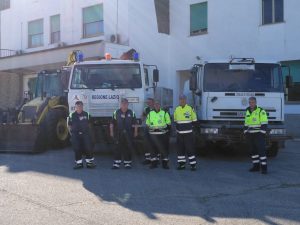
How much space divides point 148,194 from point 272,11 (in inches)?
514

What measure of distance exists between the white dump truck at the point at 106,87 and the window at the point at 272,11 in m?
8.38

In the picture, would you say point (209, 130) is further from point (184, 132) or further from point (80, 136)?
point (80, 136)

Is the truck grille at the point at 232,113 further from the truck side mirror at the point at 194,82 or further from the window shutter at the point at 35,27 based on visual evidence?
the window shutter at the point at 35,27

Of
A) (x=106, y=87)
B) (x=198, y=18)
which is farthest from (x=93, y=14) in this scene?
(x=106, y=87)

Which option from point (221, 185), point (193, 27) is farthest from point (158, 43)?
point (221, 185)

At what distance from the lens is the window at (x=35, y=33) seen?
26.5 metres

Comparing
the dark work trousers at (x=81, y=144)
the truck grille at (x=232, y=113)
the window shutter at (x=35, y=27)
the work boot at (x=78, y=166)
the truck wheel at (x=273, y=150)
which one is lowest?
the work boot at (x=78, y=166)

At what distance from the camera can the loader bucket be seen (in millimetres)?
13055

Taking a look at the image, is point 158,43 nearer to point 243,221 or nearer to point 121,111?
point 121,111

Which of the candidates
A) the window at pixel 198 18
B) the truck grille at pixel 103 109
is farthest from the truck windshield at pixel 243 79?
the window at pixel 198 18

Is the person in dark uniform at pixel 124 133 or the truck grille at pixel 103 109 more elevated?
the truck grille at pixel 103 109

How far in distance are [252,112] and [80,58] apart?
4979 millimetres

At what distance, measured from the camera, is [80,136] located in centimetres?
1062

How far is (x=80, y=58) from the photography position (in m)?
12.4
